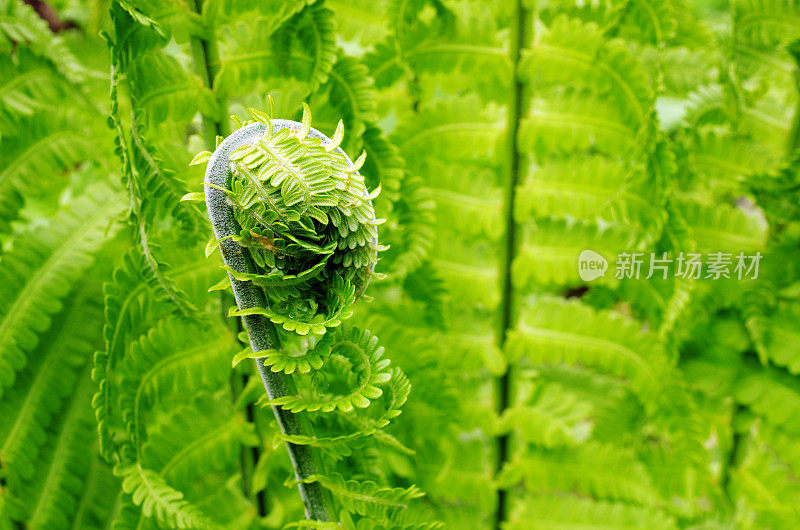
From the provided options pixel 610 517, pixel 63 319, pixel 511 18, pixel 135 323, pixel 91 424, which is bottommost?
pixel 610 517

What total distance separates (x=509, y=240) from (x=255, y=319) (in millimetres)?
682

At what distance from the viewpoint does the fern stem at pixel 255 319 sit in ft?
1.72

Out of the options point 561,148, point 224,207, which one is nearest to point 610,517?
point 561,148

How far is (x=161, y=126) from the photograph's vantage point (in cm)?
81

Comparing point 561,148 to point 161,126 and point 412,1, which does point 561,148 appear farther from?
point 161,126

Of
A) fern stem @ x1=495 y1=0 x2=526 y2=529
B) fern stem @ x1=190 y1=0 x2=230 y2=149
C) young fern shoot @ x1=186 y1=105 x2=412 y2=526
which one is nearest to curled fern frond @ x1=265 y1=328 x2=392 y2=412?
young fern shoot @ x1=186 y1=105 x2=412 y2=526

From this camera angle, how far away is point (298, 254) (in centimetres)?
53

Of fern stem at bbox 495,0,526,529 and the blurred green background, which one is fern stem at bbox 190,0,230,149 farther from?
fern stem at bbox 495,0,526,529

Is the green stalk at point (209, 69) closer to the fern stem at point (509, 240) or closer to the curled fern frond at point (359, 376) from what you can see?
the curled fern frond at point (359, 376)

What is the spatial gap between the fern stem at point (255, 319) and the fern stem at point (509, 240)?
0.61 metres

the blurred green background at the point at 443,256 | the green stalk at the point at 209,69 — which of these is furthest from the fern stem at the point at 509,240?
the green stalk at the point at 209,69

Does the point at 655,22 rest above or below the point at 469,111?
above

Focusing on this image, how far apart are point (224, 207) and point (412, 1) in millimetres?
524

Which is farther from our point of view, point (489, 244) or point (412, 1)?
point (489, 244)
